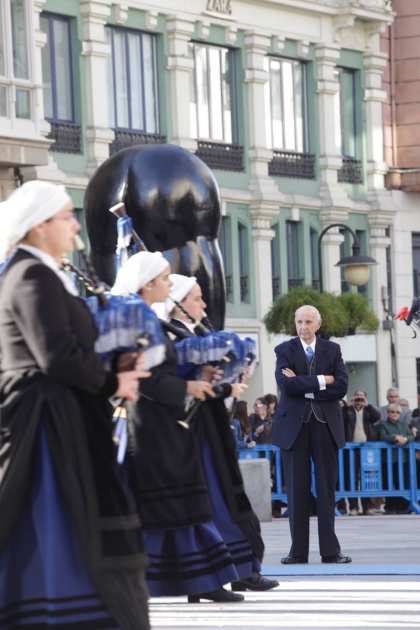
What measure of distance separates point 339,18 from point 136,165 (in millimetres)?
29382

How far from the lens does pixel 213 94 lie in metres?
39.8

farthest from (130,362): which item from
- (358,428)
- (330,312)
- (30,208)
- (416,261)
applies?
(416,261)

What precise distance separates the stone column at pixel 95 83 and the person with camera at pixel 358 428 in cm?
1289

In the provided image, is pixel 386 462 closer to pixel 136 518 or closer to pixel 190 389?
pixel 190 389

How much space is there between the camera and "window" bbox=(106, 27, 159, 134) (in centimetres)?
3709

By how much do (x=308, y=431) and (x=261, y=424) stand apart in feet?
31.9

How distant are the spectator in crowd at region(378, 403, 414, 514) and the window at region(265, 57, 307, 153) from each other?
1845 cm

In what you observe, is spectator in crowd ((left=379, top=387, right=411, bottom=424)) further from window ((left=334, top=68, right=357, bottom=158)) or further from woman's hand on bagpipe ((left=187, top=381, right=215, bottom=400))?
window ((left=334, top=68, right=357, bottom=158))

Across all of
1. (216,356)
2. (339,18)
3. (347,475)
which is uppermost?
(339,18)

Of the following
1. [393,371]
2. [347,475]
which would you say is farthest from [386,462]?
[393,371]

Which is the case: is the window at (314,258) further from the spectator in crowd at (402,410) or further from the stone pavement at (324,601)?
the stone pavement at (324,601)

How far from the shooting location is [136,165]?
13961 millimetres

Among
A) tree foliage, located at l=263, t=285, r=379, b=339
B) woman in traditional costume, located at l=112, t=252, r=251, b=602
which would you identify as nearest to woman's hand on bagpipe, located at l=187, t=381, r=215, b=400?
woman in traditional costume, located at l=112, t=252, r=251, b=602

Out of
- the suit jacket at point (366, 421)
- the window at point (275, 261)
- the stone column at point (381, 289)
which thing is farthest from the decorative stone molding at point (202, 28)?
the suit jacket at point (366, 421)
